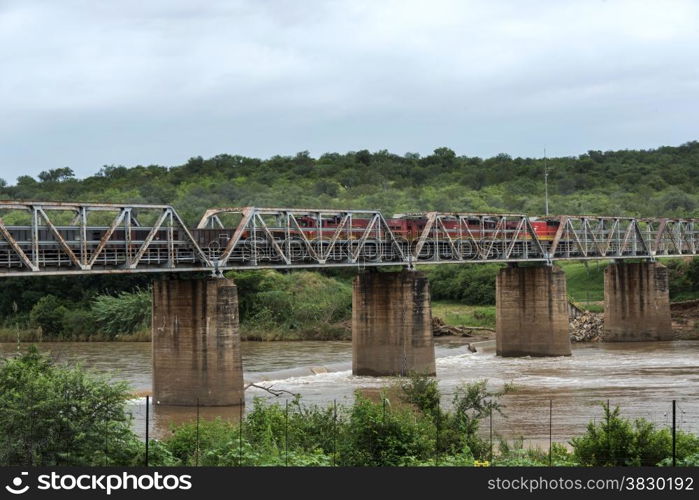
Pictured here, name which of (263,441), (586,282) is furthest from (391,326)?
(586,282)

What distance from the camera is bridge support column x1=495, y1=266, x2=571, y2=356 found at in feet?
294

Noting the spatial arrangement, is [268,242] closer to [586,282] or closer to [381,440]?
[381,440]

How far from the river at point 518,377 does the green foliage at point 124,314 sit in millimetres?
3964

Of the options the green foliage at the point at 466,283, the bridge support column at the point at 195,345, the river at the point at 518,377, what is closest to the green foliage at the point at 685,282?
the green foliage at the point at 466,283

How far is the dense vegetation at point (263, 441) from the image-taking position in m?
34.6

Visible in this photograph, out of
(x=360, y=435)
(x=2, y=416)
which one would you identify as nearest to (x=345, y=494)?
(x=360, y=435)

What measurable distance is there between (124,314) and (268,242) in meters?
41.6

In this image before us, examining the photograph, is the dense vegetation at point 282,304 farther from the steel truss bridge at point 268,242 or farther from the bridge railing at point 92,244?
the bridge railing at point 92,244

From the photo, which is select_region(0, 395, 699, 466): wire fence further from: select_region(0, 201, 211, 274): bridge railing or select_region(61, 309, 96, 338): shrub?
select_region(61, 309, 96, 338): shrub

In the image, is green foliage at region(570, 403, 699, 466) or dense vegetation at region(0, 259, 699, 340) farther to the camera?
dense vegetation at region(0, 259, 699, 340)

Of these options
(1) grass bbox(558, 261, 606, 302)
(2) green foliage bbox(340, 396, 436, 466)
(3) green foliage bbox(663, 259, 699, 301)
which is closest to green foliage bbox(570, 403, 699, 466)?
(2) green foliage bbox(340, 396, 436, 466)

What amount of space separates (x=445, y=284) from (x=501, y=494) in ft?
338

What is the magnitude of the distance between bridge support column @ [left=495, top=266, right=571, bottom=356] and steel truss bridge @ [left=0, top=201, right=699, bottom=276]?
1703 mm

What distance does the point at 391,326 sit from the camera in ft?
246
